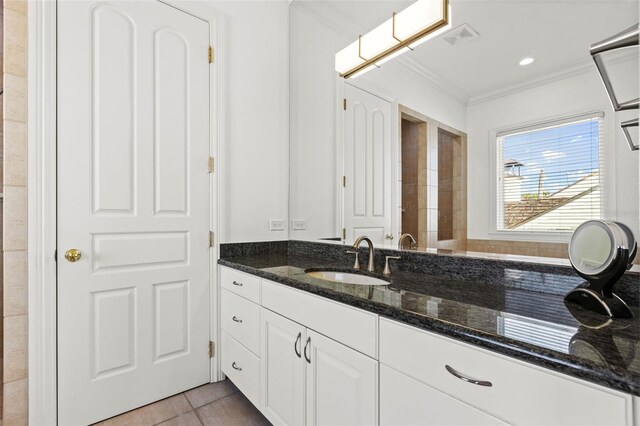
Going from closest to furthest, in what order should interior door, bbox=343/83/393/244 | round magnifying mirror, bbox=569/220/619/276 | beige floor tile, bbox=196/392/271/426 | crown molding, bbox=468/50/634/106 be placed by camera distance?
round magnifying mirror, bbox=569/220/619/276, crown molding, bbox=468/50/634/106, beige floor tile, bbox=196/392/271/426, interior door, bbox=343/83/393/244

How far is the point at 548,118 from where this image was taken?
1104mm

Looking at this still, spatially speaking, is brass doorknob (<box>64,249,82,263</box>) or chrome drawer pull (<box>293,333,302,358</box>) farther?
brass doorknob (<box>64,249,82,263</box>)

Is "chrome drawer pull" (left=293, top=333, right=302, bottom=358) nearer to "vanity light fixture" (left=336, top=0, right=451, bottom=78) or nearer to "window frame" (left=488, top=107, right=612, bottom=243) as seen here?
"window frame" (left=488, top=107, right=612, bottom=243)

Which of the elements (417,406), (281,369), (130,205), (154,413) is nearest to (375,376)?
(417,406)

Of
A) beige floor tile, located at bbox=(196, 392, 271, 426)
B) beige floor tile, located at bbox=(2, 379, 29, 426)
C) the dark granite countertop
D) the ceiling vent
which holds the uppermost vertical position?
the ceiling vent

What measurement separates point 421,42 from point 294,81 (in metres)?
1.13

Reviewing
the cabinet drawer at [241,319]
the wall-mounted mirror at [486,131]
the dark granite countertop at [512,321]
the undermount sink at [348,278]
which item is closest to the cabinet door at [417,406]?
the dark granite countertop at [512,321]

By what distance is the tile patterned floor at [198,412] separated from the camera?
1626mm

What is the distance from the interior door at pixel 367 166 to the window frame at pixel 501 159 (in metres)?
0.58

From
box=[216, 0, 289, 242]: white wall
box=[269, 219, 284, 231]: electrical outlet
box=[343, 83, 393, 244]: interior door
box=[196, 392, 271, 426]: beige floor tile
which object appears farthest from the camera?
box=[269, 219, 284, 231]: electrical outlet

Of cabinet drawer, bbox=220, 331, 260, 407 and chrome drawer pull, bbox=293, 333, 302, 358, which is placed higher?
chrome drawer pull, bbox=293, 333, 302, 358

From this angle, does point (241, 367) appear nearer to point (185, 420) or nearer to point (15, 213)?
point (185, 420)

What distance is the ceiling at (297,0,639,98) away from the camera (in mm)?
997

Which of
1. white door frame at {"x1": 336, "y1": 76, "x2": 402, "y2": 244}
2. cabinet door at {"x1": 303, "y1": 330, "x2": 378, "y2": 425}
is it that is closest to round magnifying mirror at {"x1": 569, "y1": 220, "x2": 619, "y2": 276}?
cabinet door at {"x1": 303, "y1": 330, "x2": 378, "y2": 425}
